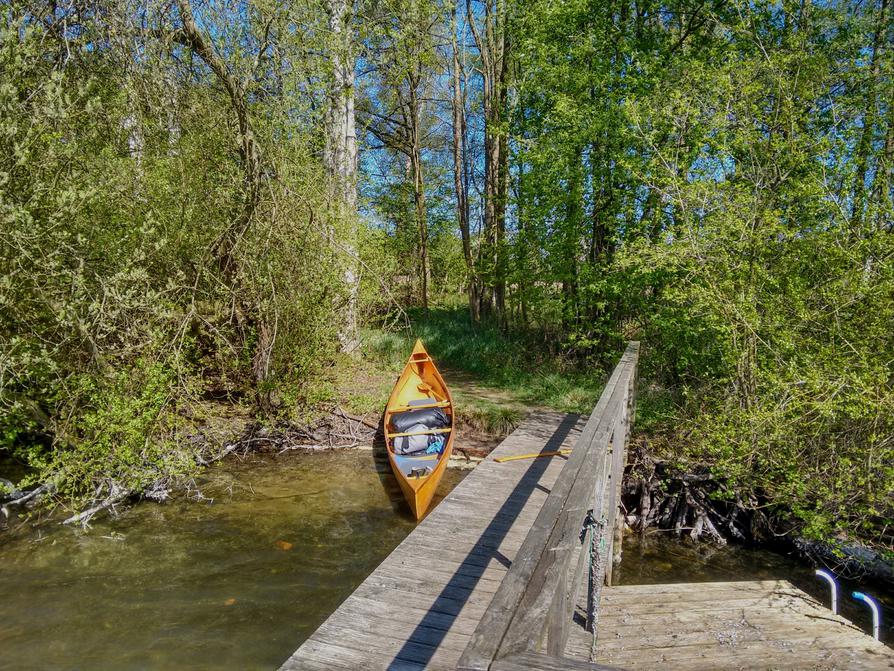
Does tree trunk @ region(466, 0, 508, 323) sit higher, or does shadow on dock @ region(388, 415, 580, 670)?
tree trunk @ region(466, 0, 508, 323)

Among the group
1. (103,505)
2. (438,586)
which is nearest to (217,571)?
(103,505)

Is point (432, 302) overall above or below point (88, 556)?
above

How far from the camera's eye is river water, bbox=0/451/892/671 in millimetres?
4449

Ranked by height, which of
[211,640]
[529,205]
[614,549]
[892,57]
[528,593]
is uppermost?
[892,57]

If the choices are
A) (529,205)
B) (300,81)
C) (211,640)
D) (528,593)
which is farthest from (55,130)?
(529,205)

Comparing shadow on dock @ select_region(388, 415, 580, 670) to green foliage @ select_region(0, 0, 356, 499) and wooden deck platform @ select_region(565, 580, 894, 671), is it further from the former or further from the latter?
green foliage @ select_region(0, 0, 356, 499)

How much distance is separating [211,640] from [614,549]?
3.51 m

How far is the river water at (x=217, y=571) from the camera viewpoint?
4449mm

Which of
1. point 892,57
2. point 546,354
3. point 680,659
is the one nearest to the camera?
point 680,659

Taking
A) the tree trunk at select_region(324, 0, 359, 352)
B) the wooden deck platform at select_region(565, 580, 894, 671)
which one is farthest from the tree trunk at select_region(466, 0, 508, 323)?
the wooden deck platform at select_region(565, 580, 894, 671)

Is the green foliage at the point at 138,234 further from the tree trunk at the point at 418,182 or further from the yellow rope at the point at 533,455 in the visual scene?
the tree trunk at the point at 418,182

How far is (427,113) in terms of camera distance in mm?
20781

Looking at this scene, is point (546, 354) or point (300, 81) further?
point (546, 354)

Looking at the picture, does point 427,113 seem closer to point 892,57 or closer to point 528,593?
point 892,57
